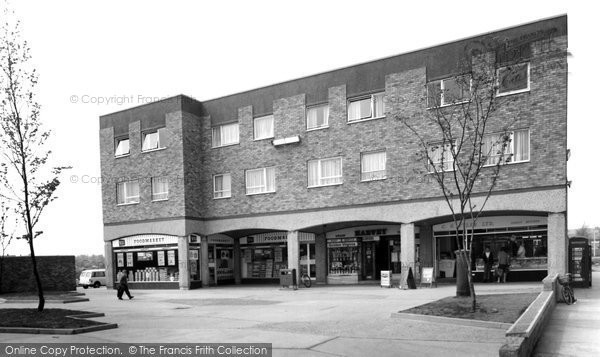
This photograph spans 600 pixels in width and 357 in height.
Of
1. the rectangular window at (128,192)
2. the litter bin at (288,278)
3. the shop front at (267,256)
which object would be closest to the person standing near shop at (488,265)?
the litter bin at (288,278)

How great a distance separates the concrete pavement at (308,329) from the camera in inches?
350

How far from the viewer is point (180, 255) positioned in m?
27.2

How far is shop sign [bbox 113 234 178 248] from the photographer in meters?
28.0

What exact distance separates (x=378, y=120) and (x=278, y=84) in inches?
235

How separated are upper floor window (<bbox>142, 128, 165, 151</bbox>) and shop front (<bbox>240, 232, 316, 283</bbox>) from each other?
7421 mm

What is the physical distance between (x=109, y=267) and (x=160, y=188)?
6.40 meters

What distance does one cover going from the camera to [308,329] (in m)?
11.1

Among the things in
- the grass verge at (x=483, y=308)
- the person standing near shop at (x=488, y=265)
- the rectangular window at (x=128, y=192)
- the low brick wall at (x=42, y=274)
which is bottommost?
the low brick wall at (x=42, y=274)

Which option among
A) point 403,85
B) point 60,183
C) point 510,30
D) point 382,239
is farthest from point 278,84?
point 60,183

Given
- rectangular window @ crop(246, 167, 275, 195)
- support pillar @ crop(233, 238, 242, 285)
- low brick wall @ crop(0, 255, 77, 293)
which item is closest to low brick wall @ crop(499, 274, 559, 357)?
rectangular window @ crop(246, 167, 275, 195)

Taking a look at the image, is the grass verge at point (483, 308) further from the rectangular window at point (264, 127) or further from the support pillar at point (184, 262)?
the support pillar at point (184, 262)

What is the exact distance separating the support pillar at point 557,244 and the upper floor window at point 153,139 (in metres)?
20.4

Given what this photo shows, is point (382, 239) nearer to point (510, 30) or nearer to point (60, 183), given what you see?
point (510, 30)

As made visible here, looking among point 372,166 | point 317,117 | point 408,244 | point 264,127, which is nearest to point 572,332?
point 408,244
